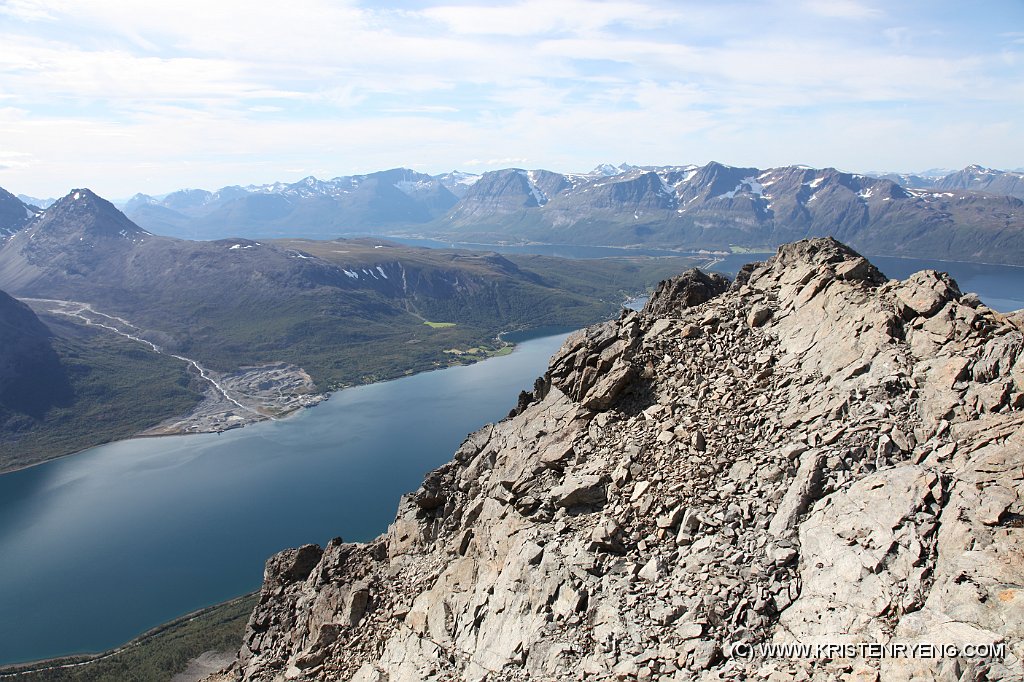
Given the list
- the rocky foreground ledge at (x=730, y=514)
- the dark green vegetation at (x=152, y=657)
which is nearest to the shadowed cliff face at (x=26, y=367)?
the dark green vegetation at (x=152, y=657)

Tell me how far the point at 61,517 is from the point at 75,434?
4742 centimetres

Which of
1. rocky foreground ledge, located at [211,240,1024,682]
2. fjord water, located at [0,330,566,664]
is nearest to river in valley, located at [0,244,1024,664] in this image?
fjord water, located at [0,330,566,664]

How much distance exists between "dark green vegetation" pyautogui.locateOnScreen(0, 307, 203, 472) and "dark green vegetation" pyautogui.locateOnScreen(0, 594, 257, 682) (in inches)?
3120

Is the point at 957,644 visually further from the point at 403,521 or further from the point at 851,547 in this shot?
the point at 403,521

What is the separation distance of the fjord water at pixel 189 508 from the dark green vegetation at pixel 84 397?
31.8 feet

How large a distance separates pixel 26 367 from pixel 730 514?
19451cm

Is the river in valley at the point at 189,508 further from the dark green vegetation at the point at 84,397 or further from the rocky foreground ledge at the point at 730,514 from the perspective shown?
the rocky foreground ledge at the point at 730,514

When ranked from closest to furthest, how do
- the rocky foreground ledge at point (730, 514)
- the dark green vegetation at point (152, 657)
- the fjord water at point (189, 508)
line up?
the rocky foreground ledge at point (730, 514), the dark green vegetation at point (152, 657), the fjord water at point (189, 508)

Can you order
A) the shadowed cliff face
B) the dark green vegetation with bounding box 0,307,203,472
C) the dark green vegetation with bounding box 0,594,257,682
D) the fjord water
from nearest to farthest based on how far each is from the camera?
the dark green vegetation with bounding box 0,594,257,682
the fjord water
the dark green vegetation with bounding box 0,307,203,472
the shadowed cliff face

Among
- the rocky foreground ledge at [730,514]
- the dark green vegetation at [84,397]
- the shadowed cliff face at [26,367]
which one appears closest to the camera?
the rocky foreground ledge at [730,514]

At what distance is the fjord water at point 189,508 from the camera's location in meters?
79.6

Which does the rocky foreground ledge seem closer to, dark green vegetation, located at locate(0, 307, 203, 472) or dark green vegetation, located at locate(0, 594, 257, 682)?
dark green vegetation, located at locate(0, 594, 257, 682)

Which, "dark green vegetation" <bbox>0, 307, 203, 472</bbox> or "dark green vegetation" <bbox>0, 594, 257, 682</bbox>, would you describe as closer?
"dark green vegetation" <bbox>0, 594, 257, 682</bbox>

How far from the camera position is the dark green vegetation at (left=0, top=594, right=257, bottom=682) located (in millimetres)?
62438
